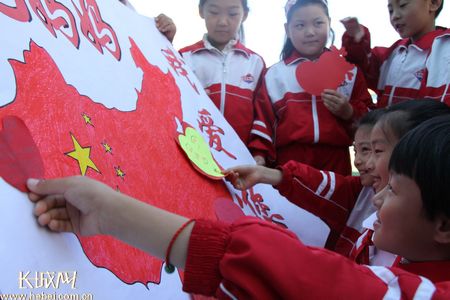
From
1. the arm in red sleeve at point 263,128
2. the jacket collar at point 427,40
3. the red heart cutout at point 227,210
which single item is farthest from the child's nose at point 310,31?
the red heart cutout at point 227,210

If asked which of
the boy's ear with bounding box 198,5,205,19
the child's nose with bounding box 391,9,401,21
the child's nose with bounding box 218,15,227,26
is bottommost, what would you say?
the child's nose with bounding box 218,15,227,26

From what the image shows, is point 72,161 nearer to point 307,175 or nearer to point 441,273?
point 441,273

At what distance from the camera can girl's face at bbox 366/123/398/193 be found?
0.76 metres

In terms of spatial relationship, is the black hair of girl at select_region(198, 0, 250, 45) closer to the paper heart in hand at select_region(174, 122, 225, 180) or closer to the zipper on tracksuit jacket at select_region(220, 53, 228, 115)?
the zipper on tracksuit jacket at select_region(220, 53, 228, 115)

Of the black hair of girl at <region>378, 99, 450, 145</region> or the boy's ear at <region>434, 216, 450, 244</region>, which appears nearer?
the boy's ear at <region>434, 216, 450, 244</region>

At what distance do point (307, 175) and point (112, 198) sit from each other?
668mm

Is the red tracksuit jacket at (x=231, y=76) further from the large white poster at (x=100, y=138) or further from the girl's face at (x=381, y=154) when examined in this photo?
the girl's face at (x=381, y=154)

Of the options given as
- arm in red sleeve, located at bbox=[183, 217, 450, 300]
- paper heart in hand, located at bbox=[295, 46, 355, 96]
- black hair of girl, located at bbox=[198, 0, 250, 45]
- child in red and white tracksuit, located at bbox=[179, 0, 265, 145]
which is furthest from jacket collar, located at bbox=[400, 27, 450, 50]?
arm in red sleeve, located at bbox=[183, 217, 450, 300]

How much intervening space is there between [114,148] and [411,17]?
1.03 meters

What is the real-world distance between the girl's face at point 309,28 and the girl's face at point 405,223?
0.89 m

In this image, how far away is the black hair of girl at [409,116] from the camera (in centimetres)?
77

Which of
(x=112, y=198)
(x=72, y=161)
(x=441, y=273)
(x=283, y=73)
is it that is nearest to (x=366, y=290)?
(x=441, y=273)

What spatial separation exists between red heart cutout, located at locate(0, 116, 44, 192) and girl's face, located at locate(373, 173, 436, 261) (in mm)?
468

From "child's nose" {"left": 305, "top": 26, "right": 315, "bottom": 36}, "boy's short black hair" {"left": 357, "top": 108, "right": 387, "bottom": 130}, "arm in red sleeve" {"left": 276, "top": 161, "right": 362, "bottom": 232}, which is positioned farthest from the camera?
"child's nose" {"left": 305, "top": 26, "right": 315, "bottom": 36}
